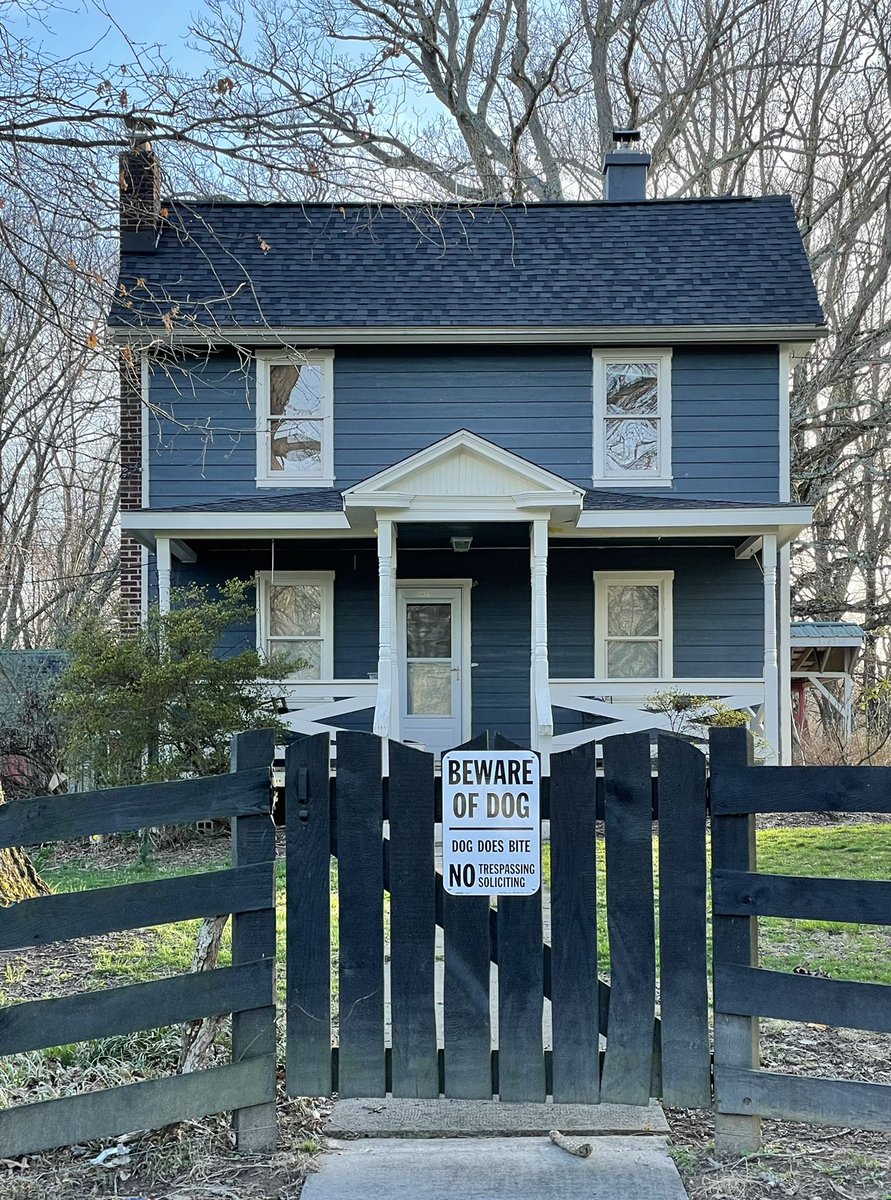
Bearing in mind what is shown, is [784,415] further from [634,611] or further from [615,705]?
[615,705]

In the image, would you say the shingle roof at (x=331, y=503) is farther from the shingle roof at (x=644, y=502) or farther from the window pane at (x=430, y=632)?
the window pane at (x=430, y=632)

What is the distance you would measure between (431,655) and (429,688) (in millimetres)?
455

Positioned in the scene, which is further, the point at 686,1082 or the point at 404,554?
the point at 404,554

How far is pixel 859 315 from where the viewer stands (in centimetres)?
2133

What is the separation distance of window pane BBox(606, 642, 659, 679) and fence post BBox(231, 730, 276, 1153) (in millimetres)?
11318

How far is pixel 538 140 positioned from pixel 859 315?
8.21 m

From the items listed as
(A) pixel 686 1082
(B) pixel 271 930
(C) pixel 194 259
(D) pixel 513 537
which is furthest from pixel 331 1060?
(C) pixel 194 259

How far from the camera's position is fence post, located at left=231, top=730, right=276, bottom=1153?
3.40 metres

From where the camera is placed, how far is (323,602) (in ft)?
47.2

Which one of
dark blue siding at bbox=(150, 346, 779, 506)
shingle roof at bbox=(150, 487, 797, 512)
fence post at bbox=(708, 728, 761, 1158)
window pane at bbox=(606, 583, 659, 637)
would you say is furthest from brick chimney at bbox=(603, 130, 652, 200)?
fence post at bbox=(708, 728, 761, 1158)

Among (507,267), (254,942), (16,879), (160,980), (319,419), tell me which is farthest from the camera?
(507,267)

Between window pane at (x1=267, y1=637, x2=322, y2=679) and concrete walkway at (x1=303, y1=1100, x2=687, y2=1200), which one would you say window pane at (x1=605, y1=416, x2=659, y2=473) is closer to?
window pane at (x1=267, y1=637, x2=322, y2=679)

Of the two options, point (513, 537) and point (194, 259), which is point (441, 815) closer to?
point (513, 537)

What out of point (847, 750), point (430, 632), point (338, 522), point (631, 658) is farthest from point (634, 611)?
point (338, 522)
